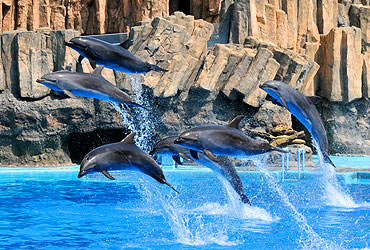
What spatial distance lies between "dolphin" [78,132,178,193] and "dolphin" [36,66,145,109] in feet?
1.19

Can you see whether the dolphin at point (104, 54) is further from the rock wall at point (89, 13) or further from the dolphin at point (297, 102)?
the rock wall at point (89, 13)

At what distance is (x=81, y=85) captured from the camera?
4652 mm

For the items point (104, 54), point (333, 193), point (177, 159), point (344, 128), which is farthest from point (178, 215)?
point (344, 128)

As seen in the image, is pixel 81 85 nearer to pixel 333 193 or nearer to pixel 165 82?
pixel 333 193

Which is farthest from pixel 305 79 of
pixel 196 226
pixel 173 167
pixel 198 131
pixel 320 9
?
pixel 198 131

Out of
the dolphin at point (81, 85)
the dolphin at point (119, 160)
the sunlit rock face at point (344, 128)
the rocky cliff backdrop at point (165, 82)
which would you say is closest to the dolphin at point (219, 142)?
the dolphin at point (119, 160)

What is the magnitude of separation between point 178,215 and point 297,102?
2325mm

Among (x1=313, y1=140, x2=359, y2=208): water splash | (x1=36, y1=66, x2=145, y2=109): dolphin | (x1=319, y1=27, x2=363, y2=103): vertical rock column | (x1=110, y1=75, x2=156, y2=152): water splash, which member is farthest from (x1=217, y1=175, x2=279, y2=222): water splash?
(x1=319, y1=27, x2=363, y2=103): vertical rock column

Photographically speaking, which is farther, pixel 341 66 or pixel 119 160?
pixel 341 66

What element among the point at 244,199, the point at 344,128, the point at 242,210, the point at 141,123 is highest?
the point at 244,199

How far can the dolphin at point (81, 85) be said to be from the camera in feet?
15.2

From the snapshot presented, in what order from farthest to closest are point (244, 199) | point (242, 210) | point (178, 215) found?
point (242, 210), point (178, 215), point (244, 199)

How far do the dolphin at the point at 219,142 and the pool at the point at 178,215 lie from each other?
1.16 meters

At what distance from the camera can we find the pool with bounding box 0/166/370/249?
579 centimetres
